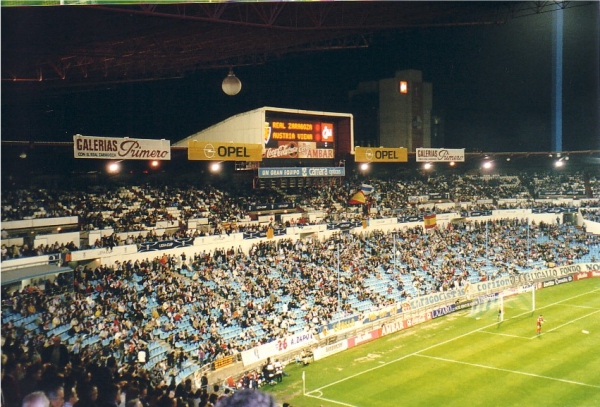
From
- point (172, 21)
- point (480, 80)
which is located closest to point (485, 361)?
point (172, 21)

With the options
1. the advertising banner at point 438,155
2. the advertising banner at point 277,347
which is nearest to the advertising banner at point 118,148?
the advertising banner at point 277,347

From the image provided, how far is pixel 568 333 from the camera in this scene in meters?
30.5

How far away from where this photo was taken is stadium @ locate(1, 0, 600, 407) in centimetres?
2017

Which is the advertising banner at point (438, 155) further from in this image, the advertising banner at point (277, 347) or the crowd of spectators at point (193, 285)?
the advertising banner at point (277, 347)

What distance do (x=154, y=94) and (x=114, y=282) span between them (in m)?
18.1

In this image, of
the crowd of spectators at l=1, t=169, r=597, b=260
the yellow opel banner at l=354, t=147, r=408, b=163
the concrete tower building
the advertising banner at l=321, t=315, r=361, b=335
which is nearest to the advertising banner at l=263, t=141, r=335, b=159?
the yellow opel banner at l=354, t=147, r=408, b=163

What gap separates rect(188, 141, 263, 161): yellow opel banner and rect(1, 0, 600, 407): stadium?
3.4 inches

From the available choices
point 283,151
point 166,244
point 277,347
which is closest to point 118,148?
point 166,244

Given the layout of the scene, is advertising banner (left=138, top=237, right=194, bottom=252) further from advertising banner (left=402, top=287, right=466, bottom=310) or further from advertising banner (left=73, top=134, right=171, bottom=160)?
advertising banner (left=402, top=287, right=466, bottom=310)

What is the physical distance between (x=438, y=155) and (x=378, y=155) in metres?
6.38

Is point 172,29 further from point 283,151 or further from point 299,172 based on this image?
point 299,172

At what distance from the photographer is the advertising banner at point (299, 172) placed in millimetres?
35625

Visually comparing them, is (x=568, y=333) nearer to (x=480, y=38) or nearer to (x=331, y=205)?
(x=331, y=205)

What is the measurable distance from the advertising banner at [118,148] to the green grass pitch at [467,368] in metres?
13.2
